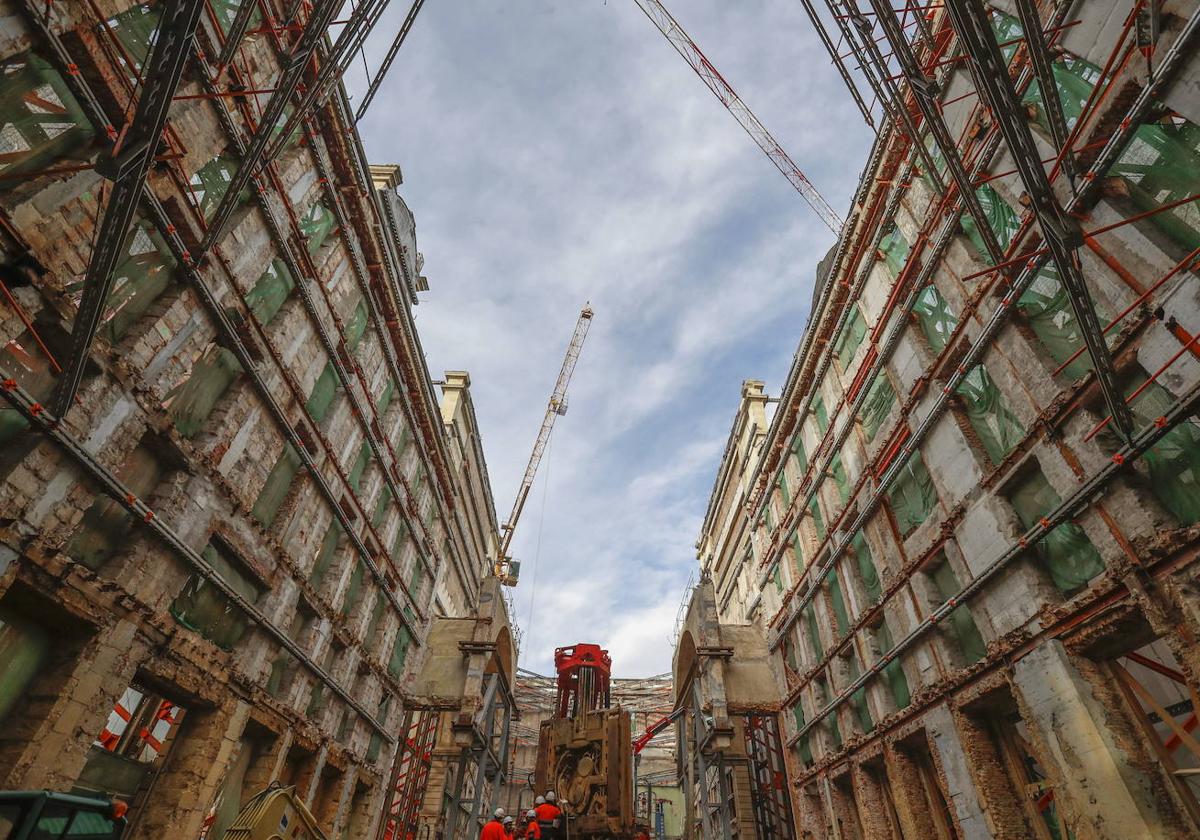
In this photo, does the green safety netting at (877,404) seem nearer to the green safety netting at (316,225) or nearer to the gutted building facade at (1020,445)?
the gutted building facade at (1020,445)

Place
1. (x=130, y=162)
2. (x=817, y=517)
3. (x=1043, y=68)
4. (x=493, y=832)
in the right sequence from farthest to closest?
(x=817, y=517), (x=493, y=832), (x=1043, y=68), (x=130, y=162)

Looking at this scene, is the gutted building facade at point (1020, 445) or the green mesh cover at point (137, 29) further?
the green mesh cover at point (137, 29)

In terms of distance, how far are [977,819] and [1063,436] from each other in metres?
6.26

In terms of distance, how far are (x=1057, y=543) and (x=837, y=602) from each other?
8569mm

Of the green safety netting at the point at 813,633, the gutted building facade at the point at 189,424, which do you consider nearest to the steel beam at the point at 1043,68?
the gutted building facade at the point at 189,424

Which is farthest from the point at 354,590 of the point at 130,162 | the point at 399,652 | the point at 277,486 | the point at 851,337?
the point at 851,337

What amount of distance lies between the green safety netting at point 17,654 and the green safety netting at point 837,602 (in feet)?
50.7

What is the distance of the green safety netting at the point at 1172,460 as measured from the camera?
6562mm

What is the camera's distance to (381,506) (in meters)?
17.9

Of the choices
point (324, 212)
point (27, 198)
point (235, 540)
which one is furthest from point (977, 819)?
point (324, 212)

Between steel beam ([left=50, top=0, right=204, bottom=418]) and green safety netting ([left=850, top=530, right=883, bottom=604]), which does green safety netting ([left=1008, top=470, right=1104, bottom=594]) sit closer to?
green safety netting ([left=850, top=530, right=883, bottom=604])

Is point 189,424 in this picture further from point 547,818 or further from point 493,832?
point 547,818

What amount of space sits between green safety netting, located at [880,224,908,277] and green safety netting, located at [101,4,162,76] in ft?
46.6

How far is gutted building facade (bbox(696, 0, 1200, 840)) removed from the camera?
22.1ft
